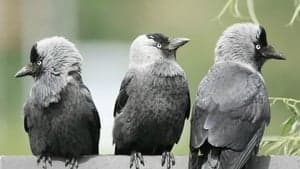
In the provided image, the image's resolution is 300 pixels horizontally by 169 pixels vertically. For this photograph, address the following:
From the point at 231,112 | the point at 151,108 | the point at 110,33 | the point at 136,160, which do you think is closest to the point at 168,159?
the point at 136,160

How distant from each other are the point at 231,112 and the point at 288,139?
0.43 metres

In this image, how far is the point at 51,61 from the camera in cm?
866

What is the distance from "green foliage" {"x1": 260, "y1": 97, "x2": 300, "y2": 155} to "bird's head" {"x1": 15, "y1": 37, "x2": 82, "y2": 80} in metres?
0.97

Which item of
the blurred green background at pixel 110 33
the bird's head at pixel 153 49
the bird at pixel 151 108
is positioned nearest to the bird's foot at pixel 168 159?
the bird at pixel 151 108

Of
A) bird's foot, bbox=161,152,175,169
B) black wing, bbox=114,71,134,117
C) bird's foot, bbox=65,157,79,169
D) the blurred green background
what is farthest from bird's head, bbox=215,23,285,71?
the blurred green background

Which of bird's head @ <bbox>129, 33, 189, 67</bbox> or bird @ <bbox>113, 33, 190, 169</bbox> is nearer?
Answer: bird @ <bbox>113, 33, 190, 169</bbox>

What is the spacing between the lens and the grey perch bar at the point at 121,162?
808 centimetres

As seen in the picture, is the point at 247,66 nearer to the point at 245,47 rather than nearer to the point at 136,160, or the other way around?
the point at 245,47

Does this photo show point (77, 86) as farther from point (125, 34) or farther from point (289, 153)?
point (125, 34)

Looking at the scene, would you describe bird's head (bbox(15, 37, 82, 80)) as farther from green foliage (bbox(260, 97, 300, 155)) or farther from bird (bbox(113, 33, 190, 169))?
green foliage (bbox(260, 97, 300, 155))

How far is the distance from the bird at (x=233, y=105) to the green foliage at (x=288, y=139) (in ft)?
0.77

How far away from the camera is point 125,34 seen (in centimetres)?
1291

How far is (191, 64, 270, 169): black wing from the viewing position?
8.11m

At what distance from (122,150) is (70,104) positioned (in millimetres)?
397
